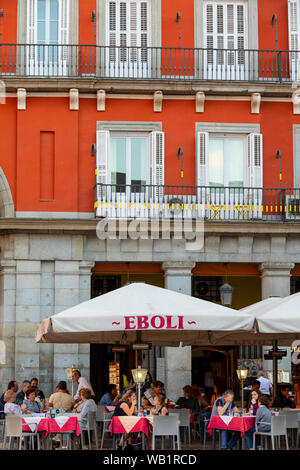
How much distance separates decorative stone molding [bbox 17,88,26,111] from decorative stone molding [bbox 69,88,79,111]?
1231mm

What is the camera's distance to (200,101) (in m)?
28.9

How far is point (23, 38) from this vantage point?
94.3 feet

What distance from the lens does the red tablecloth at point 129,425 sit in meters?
18.6

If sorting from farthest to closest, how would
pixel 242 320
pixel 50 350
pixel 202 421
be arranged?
pixel 50 350 < pixel 202 421 < pixel 242 320

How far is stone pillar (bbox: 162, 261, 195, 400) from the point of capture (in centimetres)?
2778

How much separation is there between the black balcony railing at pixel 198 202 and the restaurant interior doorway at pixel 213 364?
18.2 ft

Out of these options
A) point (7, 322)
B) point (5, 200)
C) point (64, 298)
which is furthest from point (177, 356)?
point (5, 200)

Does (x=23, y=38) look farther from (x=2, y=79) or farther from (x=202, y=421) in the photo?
(x=202, y=421)

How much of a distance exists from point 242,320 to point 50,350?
9615 millimetres

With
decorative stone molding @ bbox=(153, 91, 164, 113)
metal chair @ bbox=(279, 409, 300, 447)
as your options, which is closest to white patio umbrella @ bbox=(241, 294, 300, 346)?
metal chair @ bbox=(279, 409, 300, 447)

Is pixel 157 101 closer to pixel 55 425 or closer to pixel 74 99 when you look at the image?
pixel 74 99

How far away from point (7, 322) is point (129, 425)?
9.58 m
